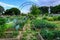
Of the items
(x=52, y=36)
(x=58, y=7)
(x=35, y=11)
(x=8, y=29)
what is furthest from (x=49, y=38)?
(x=58, y=7)

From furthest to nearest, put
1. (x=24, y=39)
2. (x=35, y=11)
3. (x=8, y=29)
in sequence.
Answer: (x=35, y=11)
(x=8, y=29)
(x=24, y=39)

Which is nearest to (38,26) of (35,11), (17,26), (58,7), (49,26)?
(49,26)

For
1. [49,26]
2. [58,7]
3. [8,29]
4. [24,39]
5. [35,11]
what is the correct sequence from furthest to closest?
[58,7]
[35,11]
[49,26]
[8,29]
[24,39]

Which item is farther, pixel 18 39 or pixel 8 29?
pixel 8 29

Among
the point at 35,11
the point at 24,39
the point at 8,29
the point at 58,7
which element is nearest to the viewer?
the point at 24,39

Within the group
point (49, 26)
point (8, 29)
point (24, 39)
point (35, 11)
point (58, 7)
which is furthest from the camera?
point (58, 7)

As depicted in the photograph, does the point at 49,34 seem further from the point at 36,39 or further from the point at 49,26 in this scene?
the point at 49,26

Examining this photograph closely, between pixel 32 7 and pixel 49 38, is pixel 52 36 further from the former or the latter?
pixel 32 7

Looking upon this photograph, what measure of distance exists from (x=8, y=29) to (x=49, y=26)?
414 cm

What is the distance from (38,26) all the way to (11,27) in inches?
128

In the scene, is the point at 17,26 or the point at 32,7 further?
the point at 32,7

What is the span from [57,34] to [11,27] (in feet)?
17.6

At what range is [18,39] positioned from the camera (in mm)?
11273

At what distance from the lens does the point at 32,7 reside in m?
46.9
